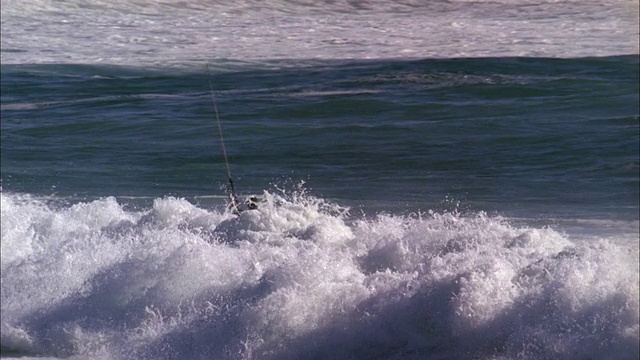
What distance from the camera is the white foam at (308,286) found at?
179 inches

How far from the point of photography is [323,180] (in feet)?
21.3

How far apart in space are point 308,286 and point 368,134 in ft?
6.59

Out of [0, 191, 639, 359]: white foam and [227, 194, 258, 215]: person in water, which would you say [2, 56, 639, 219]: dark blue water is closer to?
[227, 194, 258, 215]: person in water

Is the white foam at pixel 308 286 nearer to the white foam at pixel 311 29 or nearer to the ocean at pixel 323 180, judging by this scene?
the ocean at pixel 323 180

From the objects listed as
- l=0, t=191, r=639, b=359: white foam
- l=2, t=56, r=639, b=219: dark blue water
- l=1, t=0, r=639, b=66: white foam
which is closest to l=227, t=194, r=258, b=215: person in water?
l=0, t=191, r=639, b=359: white foam

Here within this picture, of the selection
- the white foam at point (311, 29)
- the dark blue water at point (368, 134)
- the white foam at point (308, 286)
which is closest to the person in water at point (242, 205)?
the white foam at point (308, 286)

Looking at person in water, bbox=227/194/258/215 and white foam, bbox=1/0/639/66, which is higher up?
white foam, bbox=1/0/639/66

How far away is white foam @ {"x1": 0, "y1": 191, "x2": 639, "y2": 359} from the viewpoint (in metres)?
4.55

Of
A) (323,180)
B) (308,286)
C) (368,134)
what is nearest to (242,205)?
(323,180)

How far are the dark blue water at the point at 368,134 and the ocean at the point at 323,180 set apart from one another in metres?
0.02

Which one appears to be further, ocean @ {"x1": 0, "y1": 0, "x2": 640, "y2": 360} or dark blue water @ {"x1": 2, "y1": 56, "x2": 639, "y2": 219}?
dark blue water @ {"x1": 2, "y1": 56, "x2": 639, "y2": 219}

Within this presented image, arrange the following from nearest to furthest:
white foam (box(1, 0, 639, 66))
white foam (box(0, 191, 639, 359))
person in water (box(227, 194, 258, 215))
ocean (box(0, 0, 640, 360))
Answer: white foam (box(0, 191, 639, 359)), ocean (box(0, 0, 640, 360)), white foam (box(1, 0, 639, 66)), person in water (box(227, 194, 258, 215))

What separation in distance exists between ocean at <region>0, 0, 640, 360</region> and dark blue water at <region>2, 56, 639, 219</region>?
0.02 metres

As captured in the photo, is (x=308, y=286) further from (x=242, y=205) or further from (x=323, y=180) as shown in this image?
(x=323, y=180)
